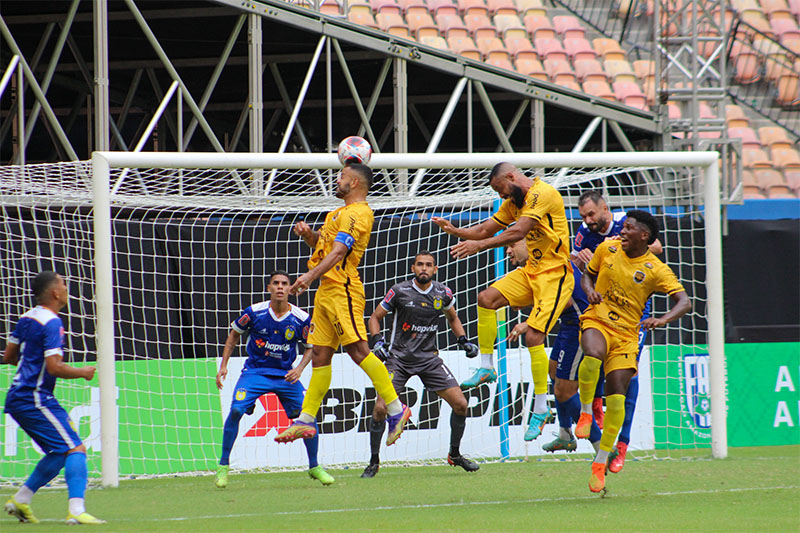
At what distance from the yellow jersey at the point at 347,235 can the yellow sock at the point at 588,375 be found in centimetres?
189

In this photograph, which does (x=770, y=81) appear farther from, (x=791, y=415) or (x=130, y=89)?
(x=130, y=89)

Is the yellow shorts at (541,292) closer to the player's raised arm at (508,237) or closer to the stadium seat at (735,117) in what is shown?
the player's raised arm at (508,237)

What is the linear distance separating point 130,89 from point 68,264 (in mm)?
6347

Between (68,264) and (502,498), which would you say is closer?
(502,498)

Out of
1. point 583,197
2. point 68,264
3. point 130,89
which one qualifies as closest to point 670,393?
point 583,197

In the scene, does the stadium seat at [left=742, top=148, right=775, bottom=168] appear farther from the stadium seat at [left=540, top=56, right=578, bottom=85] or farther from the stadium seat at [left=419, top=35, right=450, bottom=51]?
the stadium seat at [left=419, top=35, right=450, bottom=51]

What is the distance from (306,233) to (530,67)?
10.5 meters

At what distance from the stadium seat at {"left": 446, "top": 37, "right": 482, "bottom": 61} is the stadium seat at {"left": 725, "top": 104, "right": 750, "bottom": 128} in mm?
4730

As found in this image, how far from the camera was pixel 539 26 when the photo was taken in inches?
723

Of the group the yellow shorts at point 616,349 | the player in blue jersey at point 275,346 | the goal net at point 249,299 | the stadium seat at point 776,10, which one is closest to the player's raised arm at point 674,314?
the yellow shorts at point 616,349

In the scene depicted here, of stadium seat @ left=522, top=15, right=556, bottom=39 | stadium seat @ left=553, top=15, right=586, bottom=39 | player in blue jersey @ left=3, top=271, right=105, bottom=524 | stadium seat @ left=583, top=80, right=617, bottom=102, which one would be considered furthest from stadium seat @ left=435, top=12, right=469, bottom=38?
player in blue jersey @ left=3, top=271, right=105, bottom=524

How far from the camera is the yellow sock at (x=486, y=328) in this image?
7734mm

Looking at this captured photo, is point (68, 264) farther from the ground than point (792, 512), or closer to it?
farther from the ground

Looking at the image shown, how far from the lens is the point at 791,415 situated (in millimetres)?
11898
